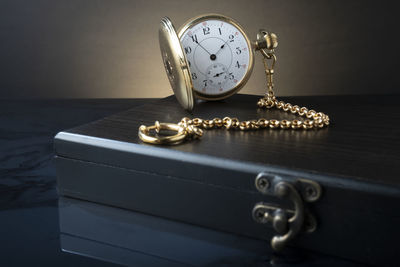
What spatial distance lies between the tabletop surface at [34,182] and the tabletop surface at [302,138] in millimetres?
187

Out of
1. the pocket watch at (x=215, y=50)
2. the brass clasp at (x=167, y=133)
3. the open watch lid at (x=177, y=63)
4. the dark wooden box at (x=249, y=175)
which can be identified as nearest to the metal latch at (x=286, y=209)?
the dark wooden box at (x=249, y=175)

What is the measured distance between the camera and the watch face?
1.61 m

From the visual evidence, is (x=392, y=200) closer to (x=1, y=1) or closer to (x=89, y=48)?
(x=89, y=48)

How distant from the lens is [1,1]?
2461 millimetres

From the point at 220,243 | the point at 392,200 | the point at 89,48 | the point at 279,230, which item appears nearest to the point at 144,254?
the point at 220,243

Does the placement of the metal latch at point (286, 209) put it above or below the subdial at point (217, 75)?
below

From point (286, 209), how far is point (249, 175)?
0.10 meters

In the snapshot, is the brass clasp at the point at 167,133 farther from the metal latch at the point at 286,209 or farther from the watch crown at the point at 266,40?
the watch crown at the point at 266,40

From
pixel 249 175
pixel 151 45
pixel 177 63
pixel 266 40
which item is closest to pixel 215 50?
pixel 266 40

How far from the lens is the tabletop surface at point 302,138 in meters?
1.11

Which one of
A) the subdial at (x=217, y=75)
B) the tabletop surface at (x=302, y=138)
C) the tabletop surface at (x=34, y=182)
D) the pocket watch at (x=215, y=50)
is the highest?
the pocket watch at (x=215, y=50)

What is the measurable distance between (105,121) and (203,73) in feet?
1.13

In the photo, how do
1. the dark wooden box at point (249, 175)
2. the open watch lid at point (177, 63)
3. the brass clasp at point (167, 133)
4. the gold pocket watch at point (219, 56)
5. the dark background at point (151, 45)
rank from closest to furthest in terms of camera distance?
the dark wooden box at point (249, 175), the brass clasp at point (167, 133), the open watch lid at point (177, 63), the gold pocket watch at point (219, 56), the dark background at point (151, 45)

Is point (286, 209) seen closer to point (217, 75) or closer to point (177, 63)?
point (177, 63)
